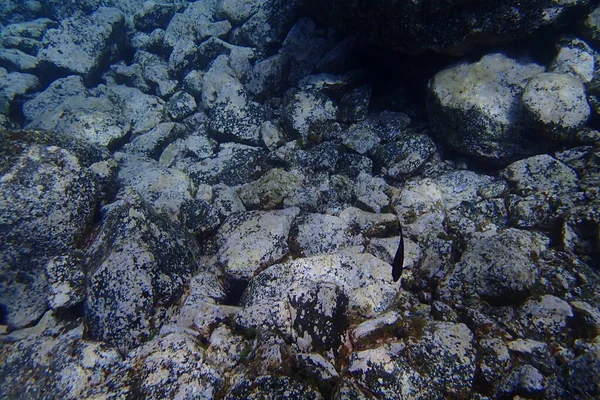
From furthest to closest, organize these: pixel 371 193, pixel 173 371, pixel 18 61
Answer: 1. pixel 18 61
2. pixel 371 193
3. pixel 173 371

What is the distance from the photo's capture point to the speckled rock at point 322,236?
337cm

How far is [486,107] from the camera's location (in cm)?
363

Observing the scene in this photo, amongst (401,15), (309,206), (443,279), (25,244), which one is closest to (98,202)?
(25,244)

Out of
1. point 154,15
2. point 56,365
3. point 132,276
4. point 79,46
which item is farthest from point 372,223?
point 154,15

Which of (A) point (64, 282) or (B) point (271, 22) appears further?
(B) point (271, 22)

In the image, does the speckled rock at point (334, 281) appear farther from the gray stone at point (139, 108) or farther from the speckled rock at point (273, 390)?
the gray stone at point (139, 108)

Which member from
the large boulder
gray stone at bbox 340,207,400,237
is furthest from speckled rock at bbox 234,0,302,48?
gray stone at bbox 340,207,400,237

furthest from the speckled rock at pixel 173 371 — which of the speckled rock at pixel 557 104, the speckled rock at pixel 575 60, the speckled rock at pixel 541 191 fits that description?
the speckled rock at pixel 575 60

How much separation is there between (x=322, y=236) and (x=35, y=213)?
2.94 metres

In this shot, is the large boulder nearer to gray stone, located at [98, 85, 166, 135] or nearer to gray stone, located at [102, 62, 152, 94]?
gray stone, located at [98, 85, 166, 135]

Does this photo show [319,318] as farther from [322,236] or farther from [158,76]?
[158,76]

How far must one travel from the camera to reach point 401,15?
373 cm

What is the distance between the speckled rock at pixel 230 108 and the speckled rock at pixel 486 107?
2.84 m

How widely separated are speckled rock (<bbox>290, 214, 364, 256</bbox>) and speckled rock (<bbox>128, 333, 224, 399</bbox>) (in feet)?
4.63
